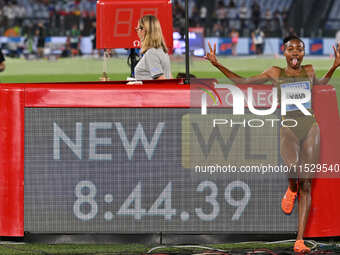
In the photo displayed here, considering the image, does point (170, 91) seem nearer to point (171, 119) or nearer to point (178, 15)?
point (171, 119)

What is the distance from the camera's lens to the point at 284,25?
46438 millimetres

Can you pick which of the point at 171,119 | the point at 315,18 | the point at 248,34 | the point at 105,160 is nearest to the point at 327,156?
the point at 171,119

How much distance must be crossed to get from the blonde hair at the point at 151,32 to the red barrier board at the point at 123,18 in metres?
2.36

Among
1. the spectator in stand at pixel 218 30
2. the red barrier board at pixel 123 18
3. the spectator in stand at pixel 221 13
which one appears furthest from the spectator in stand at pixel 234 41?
the red barrier board at pixel 123 18

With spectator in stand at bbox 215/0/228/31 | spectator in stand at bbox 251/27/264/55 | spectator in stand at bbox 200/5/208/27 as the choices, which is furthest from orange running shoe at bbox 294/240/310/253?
spectator in stand at bbox 200/5/208/27

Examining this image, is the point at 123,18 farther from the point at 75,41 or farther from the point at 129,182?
the point at 75,41

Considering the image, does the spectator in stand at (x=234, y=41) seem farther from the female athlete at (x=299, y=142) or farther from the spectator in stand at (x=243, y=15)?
the female athlete at (x=299, y=142)

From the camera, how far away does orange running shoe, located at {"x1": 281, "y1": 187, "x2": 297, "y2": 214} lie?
595cm

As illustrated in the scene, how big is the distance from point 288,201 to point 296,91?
2.61 feet

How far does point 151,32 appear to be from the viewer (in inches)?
296

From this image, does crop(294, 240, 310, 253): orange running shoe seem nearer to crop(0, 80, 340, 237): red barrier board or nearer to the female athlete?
the female athlete

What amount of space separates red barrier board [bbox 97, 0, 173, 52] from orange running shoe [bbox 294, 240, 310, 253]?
15.2 ft

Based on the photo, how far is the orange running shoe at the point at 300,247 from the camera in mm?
5832

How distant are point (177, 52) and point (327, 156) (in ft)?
87.2
